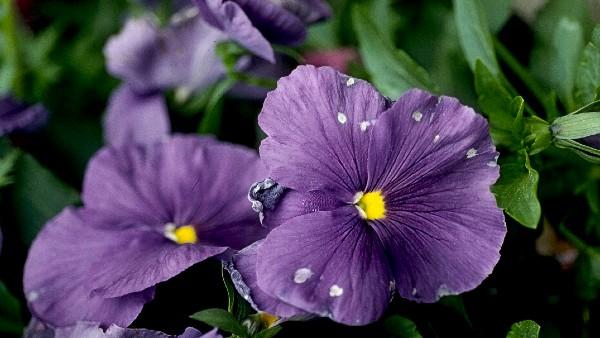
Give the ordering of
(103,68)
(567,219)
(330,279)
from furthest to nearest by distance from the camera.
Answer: (103,68) → (567,219) → (330,279)

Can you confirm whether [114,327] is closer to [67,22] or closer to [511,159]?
[511,159]

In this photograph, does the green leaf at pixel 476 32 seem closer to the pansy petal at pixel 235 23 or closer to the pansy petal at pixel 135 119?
the pansy petal at pixel 235 23

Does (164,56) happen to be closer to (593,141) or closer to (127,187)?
(127,187)

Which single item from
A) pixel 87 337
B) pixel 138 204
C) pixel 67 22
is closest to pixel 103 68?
pixel 67 22

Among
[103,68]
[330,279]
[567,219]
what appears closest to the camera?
[330,279]

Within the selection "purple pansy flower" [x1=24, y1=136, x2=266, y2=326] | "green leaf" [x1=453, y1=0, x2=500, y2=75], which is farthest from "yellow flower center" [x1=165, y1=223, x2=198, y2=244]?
"green leaf" [x1=453, y1=0, x2=500, y2=75]

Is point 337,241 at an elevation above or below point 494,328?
above

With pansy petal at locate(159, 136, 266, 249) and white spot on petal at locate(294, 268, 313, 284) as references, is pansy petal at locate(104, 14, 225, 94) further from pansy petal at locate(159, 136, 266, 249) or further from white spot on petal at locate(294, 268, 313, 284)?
white spot on petal at locate(294, 268, 313, 284)

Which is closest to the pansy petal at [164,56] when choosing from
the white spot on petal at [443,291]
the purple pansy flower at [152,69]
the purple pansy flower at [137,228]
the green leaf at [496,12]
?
the purple pansy flower at [152,69]
